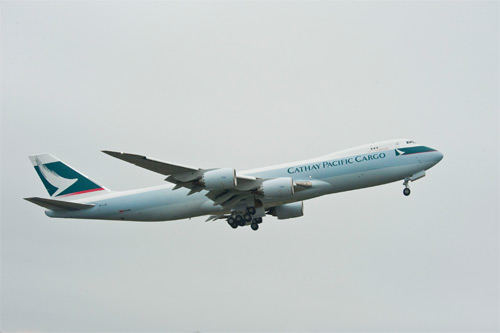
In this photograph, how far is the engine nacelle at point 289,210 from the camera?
53.3 meters

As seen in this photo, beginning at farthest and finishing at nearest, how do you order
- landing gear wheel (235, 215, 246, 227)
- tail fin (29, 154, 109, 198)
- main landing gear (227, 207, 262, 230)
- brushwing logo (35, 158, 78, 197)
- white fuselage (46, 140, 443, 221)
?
brushwing logo (35, 158, 78, 197) → tail fin (29, 154, 109, 198) → landing gear wheel (235, 215, 246, 227) → main landing gear (227, 207, 262, 230) → white fuselage (46, 140, 443, 221)

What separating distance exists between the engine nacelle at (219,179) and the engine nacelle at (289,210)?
9479 mm

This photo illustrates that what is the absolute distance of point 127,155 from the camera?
4141cm

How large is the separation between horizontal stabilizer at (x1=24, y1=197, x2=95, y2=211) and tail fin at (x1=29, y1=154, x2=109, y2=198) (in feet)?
6.83

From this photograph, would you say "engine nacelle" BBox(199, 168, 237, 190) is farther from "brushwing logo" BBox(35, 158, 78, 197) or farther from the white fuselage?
"brushwing logo" BBox(35, 158, 78, 197)

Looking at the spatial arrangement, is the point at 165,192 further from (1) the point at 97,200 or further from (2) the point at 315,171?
(2) the point at 315,171

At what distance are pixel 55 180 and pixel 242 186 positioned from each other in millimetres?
15749

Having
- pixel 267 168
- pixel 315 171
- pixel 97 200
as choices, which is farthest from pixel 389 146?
pixel 97 200

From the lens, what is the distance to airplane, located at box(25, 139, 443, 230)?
147ft

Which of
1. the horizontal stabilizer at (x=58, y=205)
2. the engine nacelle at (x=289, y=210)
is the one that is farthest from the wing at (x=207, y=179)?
the horizontal stabilizer at (x=58, y=205)

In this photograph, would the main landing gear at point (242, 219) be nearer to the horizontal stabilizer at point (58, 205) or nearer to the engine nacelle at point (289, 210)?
the engine nacelle at point (289, 210)

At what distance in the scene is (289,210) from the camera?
53.4 meters

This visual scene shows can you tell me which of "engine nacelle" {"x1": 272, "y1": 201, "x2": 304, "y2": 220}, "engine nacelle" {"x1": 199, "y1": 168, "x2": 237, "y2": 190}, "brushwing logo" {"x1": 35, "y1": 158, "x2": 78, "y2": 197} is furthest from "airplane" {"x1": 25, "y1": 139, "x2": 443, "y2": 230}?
"engine nacelle" {"x1": 272, "y1": 201, "x2": 304, "y2": 220}

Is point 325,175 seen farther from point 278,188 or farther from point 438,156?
point 438,156
